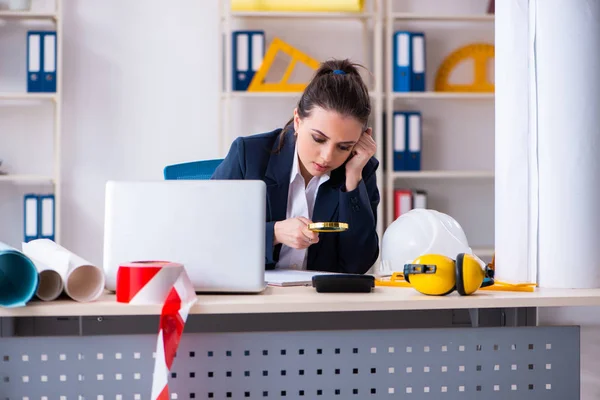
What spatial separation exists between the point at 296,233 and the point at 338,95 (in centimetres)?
47

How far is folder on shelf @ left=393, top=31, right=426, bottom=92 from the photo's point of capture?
3799 millimetres

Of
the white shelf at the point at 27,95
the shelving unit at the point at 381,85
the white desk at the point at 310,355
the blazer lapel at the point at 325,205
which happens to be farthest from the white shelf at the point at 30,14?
the white desk at the point at 310,355

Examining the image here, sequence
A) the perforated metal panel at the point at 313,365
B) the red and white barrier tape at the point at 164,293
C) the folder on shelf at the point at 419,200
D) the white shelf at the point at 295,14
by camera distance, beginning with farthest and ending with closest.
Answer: the folder on shelf at the point at 419,200, the white shelf at the point at 295,14, the perforated metal panel at the point at 313,365, the red and white barrier tape at the point at 164,293

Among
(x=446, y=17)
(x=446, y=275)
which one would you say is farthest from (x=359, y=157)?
(x=446, y=17)

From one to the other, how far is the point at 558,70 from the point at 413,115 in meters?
2.37

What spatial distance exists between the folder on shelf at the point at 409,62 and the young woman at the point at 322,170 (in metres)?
1.73

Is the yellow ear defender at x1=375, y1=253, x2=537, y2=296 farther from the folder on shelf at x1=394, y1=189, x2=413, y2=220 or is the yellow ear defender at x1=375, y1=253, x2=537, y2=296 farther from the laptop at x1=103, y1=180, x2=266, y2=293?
the folder on shelf at x1=394, y1=189, x2=413, y2=220

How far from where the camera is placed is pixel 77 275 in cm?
125

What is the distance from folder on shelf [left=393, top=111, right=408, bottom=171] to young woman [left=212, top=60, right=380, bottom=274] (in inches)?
64.2

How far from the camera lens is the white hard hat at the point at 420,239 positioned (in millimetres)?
1609

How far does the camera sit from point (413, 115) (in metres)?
3.80

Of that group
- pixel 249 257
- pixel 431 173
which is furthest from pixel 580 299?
pixel 431 173

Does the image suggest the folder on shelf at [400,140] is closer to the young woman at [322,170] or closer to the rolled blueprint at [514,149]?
the young woman at [322,170]

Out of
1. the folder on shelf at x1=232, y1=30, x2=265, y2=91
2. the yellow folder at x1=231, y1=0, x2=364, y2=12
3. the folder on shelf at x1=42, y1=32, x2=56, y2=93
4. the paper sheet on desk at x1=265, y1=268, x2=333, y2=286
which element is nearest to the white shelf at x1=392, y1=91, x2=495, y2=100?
the yellow folder at x1=231, y1=0, x2=364, y2=12
